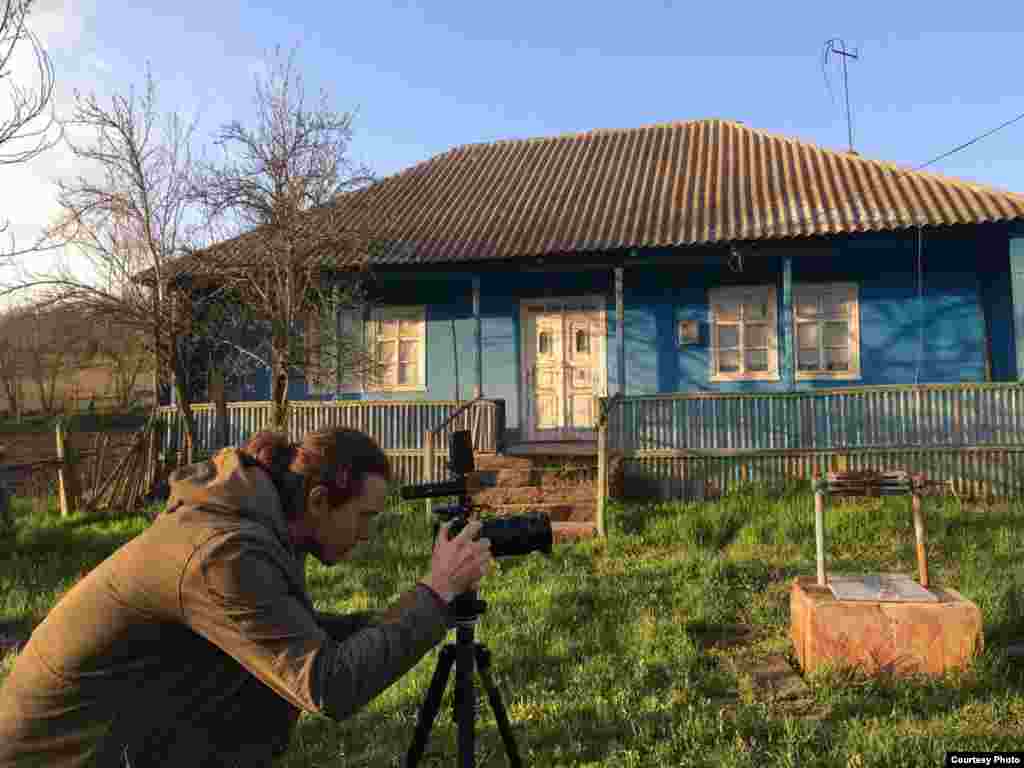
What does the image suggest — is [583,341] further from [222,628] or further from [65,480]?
[222,628]

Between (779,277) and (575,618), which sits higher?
(779,277)

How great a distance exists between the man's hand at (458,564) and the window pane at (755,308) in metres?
11.4

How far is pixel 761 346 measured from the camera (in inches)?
493

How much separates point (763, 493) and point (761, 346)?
3.76 metres

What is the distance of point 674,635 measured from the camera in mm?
4945

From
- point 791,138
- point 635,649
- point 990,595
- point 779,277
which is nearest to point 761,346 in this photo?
point 779,277

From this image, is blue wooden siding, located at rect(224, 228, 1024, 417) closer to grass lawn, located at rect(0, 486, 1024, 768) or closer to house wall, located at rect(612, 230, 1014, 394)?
house wall, located at rect(612, 230, 1014, 394)

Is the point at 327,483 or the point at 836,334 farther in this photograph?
the point at 836,334

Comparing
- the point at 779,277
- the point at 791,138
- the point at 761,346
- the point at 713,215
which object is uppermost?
the point at 791,138

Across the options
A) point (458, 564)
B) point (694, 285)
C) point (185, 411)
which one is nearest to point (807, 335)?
point (694, 285)

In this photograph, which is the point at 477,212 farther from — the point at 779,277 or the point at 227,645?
the point at 227,645

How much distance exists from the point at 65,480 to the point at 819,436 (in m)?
10.4

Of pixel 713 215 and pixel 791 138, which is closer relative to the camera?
pixel 713 215

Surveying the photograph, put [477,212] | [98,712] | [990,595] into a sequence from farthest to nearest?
[477,212] → [990,595] → [98,712]
